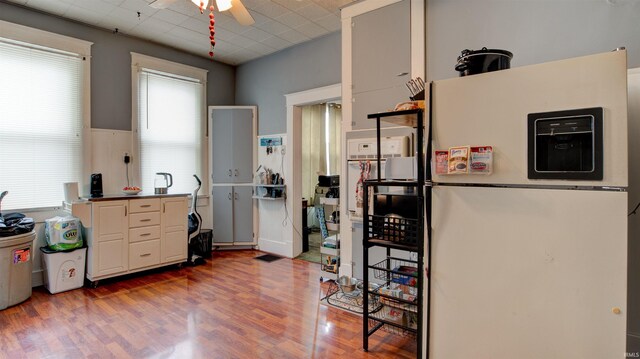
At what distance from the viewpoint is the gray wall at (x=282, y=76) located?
13.7ft

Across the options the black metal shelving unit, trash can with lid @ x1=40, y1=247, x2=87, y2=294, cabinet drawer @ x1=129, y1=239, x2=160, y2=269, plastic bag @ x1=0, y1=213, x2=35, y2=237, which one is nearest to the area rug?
cabinet drawer @ x1=129, y1=239, x2=160, y2=269

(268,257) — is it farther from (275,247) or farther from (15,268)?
(15,268)

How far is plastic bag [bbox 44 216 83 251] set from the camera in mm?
3338

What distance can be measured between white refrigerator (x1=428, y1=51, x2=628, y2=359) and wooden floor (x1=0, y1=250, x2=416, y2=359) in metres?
0.90

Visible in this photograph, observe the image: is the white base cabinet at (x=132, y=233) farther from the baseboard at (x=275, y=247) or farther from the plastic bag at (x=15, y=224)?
the baseboard at (x=275, y=247)

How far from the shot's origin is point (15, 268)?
2.96 meters

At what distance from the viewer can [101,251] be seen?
347 cm

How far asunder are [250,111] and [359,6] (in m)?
2.55

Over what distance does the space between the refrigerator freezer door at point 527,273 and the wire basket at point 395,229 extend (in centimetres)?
26

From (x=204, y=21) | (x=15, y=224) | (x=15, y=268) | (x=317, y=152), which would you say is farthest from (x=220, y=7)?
(x=317, y=152)

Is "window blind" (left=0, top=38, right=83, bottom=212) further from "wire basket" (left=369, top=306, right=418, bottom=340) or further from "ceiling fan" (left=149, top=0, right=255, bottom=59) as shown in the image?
"wire basket" (left=369, top=306, right=418, bottom=340)

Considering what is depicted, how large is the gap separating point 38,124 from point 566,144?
4810 mm

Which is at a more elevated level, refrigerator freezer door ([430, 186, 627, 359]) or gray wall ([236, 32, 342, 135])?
gray wall ([236, 32, 342, 135])

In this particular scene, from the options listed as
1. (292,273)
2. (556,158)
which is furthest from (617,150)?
(292,273)
